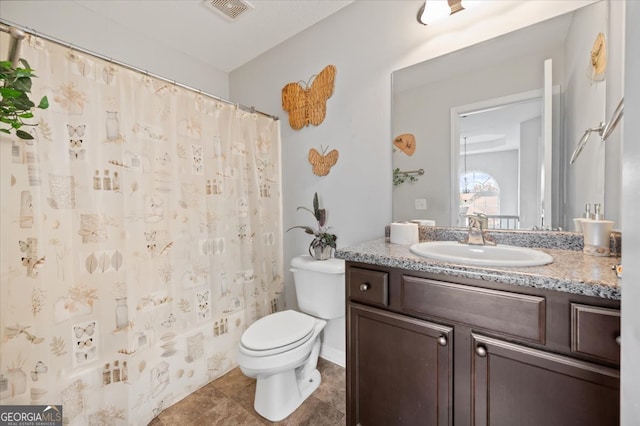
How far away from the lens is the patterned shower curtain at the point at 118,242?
1076 mm

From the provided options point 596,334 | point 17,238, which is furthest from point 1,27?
point 596,334

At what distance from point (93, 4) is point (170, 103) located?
0.86 metres

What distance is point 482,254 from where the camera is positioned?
1153 mm

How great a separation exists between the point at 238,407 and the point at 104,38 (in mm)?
2451

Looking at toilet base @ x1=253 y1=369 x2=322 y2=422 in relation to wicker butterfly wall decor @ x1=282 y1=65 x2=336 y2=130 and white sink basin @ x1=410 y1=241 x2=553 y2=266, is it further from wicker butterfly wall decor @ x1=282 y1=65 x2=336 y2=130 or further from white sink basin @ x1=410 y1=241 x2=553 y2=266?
wicker butterfly wall decor @ x1=282 y1=65 x2=336 y2=130

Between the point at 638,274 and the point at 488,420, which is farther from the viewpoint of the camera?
the point at 488,420

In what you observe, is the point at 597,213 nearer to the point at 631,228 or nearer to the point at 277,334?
the point at 631,228

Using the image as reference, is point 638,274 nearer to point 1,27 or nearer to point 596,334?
point 596,334

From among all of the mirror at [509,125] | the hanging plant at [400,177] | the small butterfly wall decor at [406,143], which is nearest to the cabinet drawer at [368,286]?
the mirror at [509,125]

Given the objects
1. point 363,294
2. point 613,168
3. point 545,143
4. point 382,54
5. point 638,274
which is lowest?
point 363,294

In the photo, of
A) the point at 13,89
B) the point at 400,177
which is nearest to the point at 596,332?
the point at 400,177

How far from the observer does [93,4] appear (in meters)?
1.62

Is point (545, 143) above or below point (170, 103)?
below

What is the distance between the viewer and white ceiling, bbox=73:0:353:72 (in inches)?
65.3
